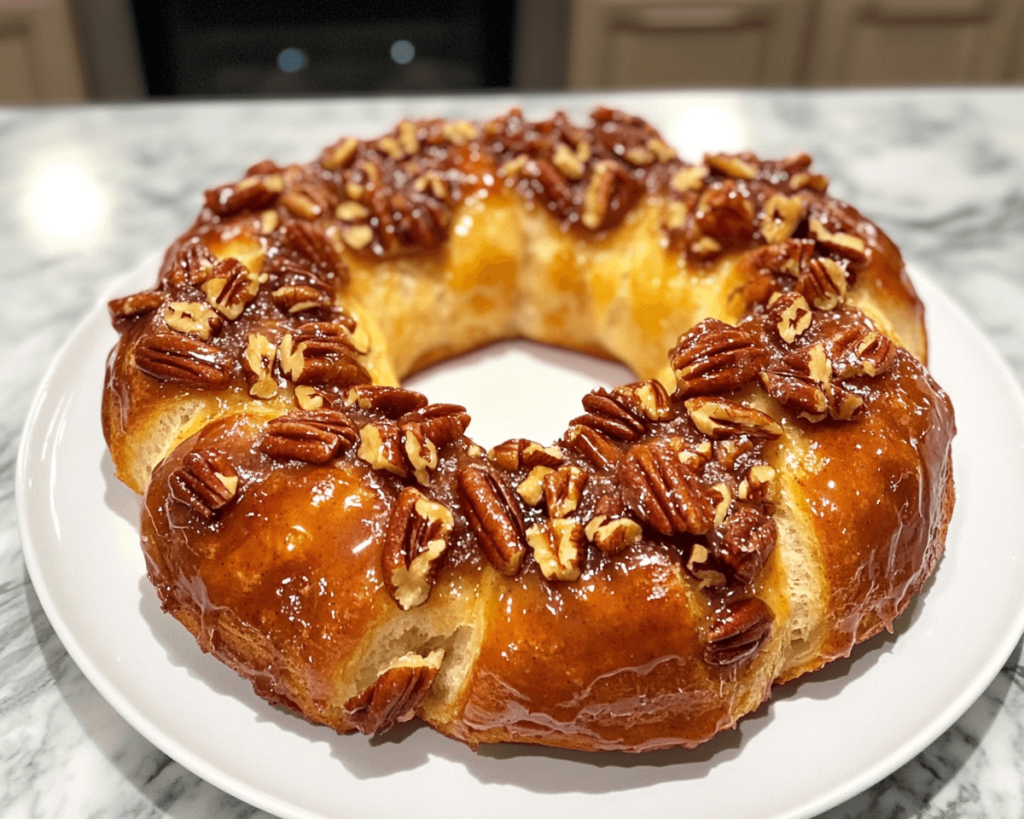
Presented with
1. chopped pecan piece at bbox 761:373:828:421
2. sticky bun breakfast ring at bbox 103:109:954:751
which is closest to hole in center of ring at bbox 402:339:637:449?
sticky bun breakfast ring at bbox 103:109:954:751

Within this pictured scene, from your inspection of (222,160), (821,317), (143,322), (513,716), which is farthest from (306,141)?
(513,716)

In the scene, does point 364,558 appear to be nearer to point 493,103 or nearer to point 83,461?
point 83,461

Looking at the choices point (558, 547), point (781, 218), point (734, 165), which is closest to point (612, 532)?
point (558, 547)

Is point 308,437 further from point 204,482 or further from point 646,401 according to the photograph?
point 646,401

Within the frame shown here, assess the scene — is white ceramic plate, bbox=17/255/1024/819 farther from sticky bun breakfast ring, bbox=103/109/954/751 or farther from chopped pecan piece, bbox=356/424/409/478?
chopped pecan piece, bbox=356/424/409/478

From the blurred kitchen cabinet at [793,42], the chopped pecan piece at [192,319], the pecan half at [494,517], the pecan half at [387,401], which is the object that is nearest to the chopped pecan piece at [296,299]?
the chopped pecan piece at [192,319]

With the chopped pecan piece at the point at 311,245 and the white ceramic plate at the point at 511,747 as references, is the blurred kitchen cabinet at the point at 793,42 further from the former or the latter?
the white ceramic plate at the point at 511,747
